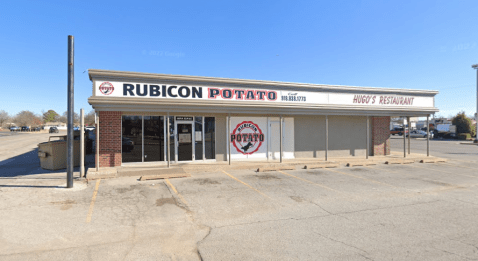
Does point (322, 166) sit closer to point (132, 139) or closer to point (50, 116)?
point (132, 139)

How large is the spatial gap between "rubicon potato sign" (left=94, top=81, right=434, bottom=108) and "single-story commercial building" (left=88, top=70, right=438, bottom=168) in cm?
4

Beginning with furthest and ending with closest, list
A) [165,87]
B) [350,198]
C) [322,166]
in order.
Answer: [322,166] < [165,87] < [350,198]

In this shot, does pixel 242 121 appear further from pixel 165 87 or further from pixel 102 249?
pixel 102 249

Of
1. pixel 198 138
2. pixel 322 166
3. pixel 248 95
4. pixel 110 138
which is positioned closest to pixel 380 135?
pixel 322 166

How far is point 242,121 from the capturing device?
14477 millimetres

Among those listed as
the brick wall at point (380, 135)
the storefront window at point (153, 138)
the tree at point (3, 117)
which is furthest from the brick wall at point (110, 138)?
the tree at point (3, 117)

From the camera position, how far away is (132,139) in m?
12.1

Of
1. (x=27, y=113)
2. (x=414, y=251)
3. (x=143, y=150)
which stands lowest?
(x=414, y=251)

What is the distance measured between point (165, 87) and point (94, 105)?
3171 millimetres

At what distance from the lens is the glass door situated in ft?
42.5

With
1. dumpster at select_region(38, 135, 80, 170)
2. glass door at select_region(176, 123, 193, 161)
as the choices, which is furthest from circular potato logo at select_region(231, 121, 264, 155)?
dumpster at select_region(38, 135, 80, 170)

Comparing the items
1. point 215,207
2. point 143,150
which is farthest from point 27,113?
point 215,207

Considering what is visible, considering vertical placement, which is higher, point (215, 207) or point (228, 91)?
point (228, 91)

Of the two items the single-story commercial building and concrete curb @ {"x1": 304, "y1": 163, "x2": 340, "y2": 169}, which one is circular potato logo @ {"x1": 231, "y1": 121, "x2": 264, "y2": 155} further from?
concrete curb @ {"x1": 304, "y1": 163, "x2": 340, "y2": 169}
